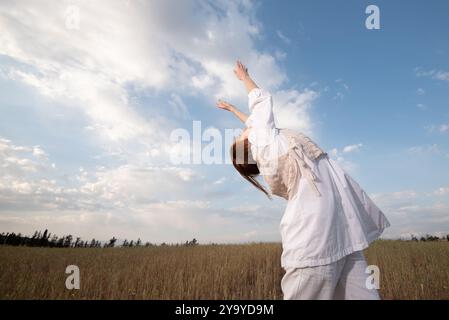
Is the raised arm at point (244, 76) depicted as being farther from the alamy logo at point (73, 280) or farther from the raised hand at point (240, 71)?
the alamy logo at point (73, 280)

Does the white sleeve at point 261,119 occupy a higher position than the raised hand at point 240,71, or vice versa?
the raised hand at point 240,71

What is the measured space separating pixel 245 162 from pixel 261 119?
475 millimetres

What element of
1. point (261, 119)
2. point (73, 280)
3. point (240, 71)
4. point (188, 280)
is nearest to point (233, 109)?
point (240, 71)

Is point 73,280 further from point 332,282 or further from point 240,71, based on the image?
point 332,282

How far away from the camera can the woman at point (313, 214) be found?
6.25 feet

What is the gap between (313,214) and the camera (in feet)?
6.43

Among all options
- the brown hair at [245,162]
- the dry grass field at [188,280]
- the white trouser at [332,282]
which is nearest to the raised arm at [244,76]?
the brown hair at [245,162]

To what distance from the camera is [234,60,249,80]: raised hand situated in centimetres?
264

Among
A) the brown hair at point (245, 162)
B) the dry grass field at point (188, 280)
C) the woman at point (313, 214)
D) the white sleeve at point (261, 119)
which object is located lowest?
the dry grass field at point (188, 280)

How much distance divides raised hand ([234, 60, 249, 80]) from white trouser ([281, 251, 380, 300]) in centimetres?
145

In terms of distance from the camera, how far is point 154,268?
7.90m

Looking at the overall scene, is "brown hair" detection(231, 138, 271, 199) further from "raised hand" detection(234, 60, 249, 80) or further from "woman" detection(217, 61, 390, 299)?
"raised hand" detection(234, 60, 249, 80)

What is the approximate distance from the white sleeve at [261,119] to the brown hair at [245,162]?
223 millimetres
